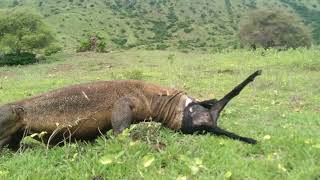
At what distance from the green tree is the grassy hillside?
633 inches

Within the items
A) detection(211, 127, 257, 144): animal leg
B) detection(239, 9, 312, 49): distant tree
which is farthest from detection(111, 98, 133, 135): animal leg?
detection(239, 9, 312, 49): distant tree

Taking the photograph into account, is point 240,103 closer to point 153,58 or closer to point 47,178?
point 47,178

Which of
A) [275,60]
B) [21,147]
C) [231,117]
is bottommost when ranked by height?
[275,60]

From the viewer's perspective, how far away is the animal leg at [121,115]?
7.52 metres

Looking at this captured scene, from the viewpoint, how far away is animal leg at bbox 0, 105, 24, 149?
7367 mm

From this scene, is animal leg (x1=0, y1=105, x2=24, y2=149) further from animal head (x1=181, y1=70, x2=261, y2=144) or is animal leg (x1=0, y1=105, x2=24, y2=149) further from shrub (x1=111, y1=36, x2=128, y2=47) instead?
shrub (x1=111, y1=36, x2=128, y2=47)

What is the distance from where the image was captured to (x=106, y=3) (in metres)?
81.1

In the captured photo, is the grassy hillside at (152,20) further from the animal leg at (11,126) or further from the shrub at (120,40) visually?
the animal leg at (11,126)

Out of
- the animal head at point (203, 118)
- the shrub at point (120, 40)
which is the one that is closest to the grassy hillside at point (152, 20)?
the shrub at point (120, 40)

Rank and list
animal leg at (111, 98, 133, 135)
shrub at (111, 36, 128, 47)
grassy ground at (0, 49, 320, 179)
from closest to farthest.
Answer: grassy ground at (0, 49, 320, 179) < animal leg at (111, 98, 133, 135) < shrub at (111, 36, 128, 47)

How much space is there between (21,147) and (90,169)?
1691 mm

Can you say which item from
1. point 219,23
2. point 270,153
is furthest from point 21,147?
point 219,23

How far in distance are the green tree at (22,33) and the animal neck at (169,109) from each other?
109 ft

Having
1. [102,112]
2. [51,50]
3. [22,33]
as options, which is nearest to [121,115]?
[102,112]
